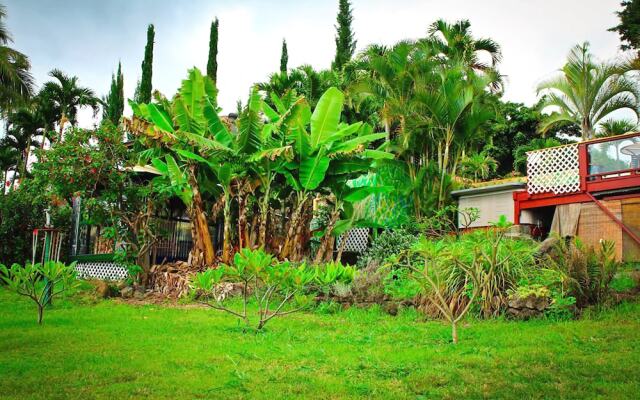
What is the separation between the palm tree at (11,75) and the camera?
57.8 feet

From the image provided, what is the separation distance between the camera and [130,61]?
34125 millimetres

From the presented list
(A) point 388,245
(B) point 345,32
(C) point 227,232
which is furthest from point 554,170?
(B) point 345,32

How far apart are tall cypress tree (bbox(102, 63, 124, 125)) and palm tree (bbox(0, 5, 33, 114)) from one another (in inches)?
520

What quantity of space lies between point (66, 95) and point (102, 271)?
2265cm

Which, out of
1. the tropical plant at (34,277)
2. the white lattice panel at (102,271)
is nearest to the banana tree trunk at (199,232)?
the white lattice panel at (102,271)

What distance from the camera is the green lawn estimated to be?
14.6 ft

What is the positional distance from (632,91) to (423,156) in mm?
6006

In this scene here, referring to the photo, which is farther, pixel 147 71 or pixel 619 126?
pixel 147 71

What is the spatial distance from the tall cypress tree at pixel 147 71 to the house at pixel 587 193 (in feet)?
67.2

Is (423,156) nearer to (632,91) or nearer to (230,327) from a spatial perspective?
(632,91)

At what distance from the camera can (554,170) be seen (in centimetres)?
1388

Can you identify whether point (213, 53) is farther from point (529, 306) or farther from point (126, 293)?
point (529, 306)

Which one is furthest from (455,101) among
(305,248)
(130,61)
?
(130,61)

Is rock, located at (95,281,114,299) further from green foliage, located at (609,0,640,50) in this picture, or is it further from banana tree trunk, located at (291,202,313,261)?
green foliage, located at (609,0,640,50)
